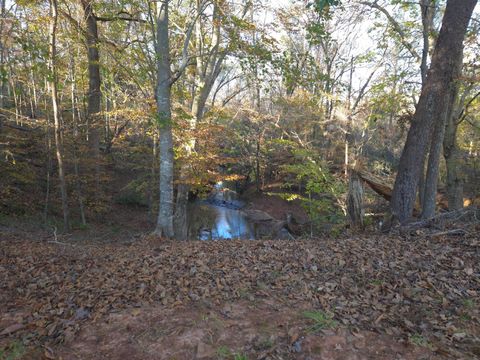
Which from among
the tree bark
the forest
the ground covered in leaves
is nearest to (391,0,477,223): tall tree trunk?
the forest

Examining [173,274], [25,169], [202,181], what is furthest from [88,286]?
[25,169]

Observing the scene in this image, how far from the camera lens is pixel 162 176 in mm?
7500

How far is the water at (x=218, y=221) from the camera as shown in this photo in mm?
14118

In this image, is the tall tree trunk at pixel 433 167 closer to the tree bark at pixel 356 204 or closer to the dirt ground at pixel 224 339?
the tree bark at pixel 356 204

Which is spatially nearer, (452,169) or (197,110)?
(452,169)

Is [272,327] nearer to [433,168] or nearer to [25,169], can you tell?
[433,168]

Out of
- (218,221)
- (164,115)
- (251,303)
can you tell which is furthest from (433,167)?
(218,221)

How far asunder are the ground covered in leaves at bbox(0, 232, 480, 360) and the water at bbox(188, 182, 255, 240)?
773 centimetres

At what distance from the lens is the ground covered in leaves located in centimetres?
291

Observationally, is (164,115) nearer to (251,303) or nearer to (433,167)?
(251,303)

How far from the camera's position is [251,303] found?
3.72 m

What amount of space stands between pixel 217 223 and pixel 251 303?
12461 millimetres

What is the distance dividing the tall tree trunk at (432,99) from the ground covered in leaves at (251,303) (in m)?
1.67

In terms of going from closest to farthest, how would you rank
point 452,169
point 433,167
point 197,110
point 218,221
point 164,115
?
point 164,115
point 433,167
point 452,169
point 197,110
point 218,221
